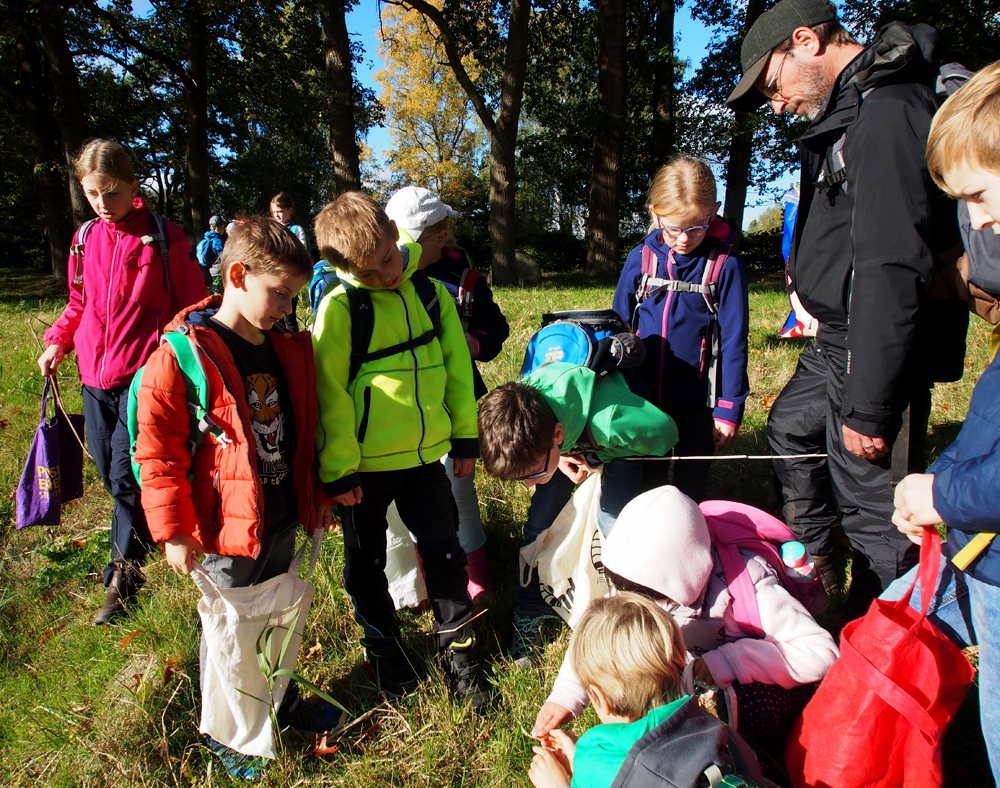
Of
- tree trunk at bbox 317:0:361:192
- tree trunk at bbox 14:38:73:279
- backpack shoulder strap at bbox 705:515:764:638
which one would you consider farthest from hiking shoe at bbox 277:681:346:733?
tree trunk at bbox 14:38:73:279

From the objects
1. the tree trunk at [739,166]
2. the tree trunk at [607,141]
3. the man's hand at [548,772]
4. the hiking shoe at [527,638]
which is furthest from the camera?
the tree trunk at [739,166]

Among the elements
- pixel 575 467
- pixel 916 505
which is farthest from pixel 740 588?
pixel 575 467

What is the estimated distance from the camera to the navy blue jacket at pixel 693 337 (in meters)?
2.88

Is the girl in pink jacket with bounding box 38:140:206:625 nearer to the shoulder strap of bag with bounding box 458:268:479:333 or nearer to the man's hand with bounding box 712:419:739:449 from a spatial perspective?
the shoulder strap of bag with bounding box 458:268:479:333

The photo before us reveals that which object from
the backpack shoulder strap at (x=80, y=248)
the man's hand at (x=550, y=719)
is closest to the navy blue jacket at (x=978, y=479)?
the man's hand at (x=550, y=719)

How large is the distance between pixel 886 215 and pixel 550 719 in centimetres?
188

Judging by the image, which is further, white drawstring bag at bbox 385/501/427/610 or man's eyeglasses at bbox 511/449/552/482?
white drawstring bag at bbox 385/501/427/610

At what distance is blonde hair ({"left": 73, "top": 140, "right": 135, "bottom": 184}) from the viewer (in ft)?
8.94

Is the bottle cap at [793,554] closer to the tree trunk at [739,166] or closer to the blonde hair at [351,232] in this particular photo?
the blonde hair at [351,232]

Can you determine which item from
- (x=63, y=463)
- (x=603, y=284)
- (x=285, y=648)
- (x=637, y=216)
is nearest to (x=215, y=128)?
(x=603, y=284)

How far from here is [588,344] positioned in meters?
2.53

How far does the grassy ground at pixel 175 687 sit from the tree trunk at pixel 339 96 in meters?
9.30

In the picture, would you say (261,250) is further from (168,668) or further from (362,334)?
(168,668)

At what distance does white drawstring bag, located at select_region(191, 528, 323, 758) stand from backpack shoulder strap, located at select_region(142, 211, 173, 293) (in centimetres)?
160
